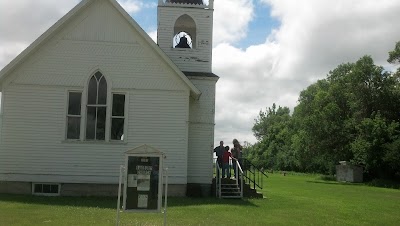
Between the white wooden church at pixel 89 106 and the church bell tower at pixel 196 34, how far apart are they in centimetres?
235

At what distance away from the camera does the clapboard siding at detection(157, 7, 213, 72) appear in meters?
22.1

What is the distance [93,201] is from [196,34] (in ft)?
29.6

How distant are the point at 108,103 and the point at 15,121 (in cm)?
368

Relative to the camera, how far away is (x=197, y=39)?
73.1ft

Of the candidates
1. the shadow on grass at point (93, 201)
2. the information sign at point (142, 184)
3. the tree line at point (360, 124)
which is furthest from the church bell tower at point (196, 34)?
the tree line at point (360, 124)

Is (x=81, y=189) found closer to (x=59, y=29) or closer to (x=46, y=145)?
(x=46, y=145)

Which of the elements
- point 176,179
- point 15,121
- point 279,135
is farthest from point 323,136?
point 279,135

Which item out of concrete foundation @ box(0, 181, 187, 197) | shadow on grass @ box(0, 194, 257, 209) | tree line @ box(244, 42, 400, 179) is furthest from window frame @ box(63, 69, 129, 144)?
tree line @ box(244, 42, 400, 179)

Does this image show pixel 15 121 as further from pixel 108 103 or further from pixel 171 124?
pixel 171 124

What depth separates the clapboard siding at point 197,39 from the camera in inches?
870

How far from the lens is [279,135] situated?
104125mm

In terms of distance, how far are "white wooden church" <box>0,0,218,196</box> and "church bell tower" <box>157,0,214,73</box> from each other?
2351mm

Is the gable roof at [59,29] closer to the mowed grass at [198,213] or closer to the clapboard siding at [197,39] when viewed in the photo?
the clapboard siding at [197,39]

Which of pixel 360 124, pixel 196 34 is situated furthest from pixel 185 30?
pixel 360 124
